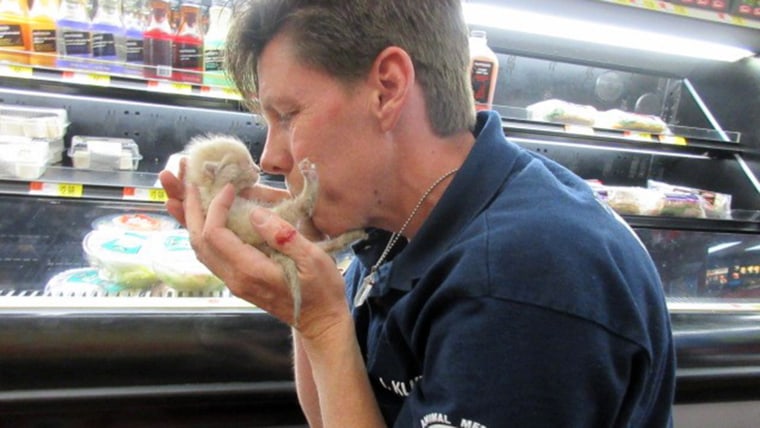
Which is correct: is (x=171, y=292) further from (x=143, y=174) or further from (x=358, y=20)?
(x=358, y=20)

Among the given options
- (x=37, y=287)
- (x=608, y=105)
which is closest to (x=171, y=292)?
(x=37, y=287)

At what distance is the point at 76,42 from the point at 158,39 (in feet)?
0.93

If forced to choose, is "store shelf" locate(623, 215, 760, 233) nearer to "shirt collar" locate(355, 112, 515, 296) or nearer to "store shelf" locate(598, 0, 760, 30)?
"store shelf" locate(598, 0, 760, 30)

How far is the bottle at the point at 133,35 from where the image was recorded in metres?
1.94

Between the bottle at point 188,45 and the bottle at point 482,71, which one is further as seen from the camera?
the bottle at point 482,71

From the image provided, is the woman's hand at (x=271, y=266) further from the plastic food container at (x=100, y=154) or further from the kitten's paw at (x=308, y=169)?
the plastic food container at (x=100, y=154)

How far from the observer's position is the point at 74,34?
1.93 meters

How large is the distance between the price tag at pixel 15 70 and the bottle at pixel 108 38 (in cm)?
21

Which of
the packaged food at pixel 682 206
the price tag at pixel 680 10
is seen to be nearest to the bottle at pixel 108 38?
the price tag at pixel 680 10

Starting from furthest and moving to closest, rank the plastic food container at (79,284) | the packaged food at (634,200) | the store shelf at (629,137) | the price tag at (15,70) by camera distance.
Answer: the packaged food at (634,200) → the store shelf at (629,137) → the price tag at (15,70) → the plastic food container at (79,284)

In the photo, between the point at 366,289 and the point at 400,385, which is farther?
the point at 366,289

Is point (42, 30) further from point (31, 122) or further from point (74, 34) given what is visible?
point (31, 122)

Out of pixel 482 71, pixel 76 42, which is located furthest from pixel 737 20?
pixel 76 42

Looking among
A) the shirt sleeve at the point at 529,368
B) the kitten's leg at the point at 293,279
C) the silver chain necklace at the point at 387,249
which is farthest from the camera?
the silver chain necklace at the point at 387,249
